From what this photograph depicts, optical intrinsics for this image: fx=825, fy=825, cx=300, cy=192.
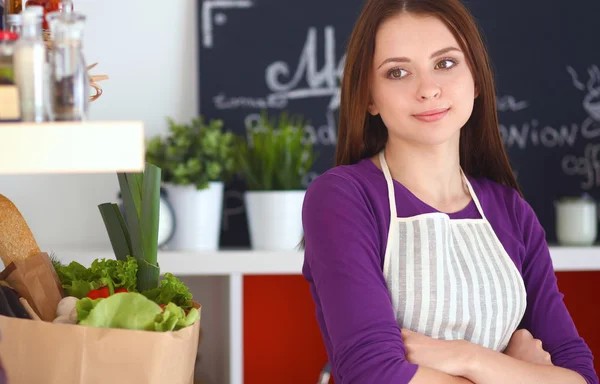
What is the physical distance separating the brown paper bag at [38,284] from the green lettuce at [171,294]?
4.8 inches

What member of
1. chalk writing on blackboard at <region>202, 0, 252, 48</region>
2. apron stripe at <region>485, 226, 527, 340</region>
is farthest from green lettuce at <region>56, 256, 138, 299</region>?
chalk writing on blackboard at <region>202, 0, 252, 48</region>

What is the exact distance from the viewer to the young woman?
50.5 inches

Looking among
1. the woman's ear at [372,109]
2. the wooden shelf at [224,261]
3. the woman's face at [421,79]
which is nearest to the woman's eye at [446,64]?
the woman's face at [421,79]

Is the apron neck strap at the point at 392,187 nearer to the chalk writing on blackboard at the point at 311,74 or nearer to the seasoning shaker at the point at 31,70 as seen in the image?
the seasoning shaker at the point at 31,70

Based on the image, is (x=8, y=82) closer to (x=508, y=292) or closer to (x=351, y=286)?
(x=351, y=286)

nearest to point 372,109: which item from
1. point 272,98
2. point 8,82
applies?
point 8,82

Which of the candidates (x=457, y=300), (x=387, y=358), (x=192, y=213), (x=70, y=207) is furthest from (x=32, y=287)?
(x=70, y=207)

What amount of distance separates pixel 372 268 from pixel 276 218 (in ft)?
4.10

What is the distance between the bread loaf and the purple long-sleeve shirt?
1.49 feet

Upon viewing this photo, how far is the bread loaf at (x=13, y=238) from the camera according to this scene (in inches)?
44.0

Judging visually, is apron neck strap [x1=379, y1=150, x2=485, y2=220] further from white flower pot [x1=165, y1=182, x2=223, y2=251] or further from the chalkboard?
the chalkboard

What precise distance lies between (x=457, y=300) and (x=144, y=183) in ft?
1.83

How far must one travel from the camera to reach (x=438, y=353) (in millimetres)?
1287

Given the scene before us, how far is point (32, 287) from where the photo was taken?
105 centimetres
